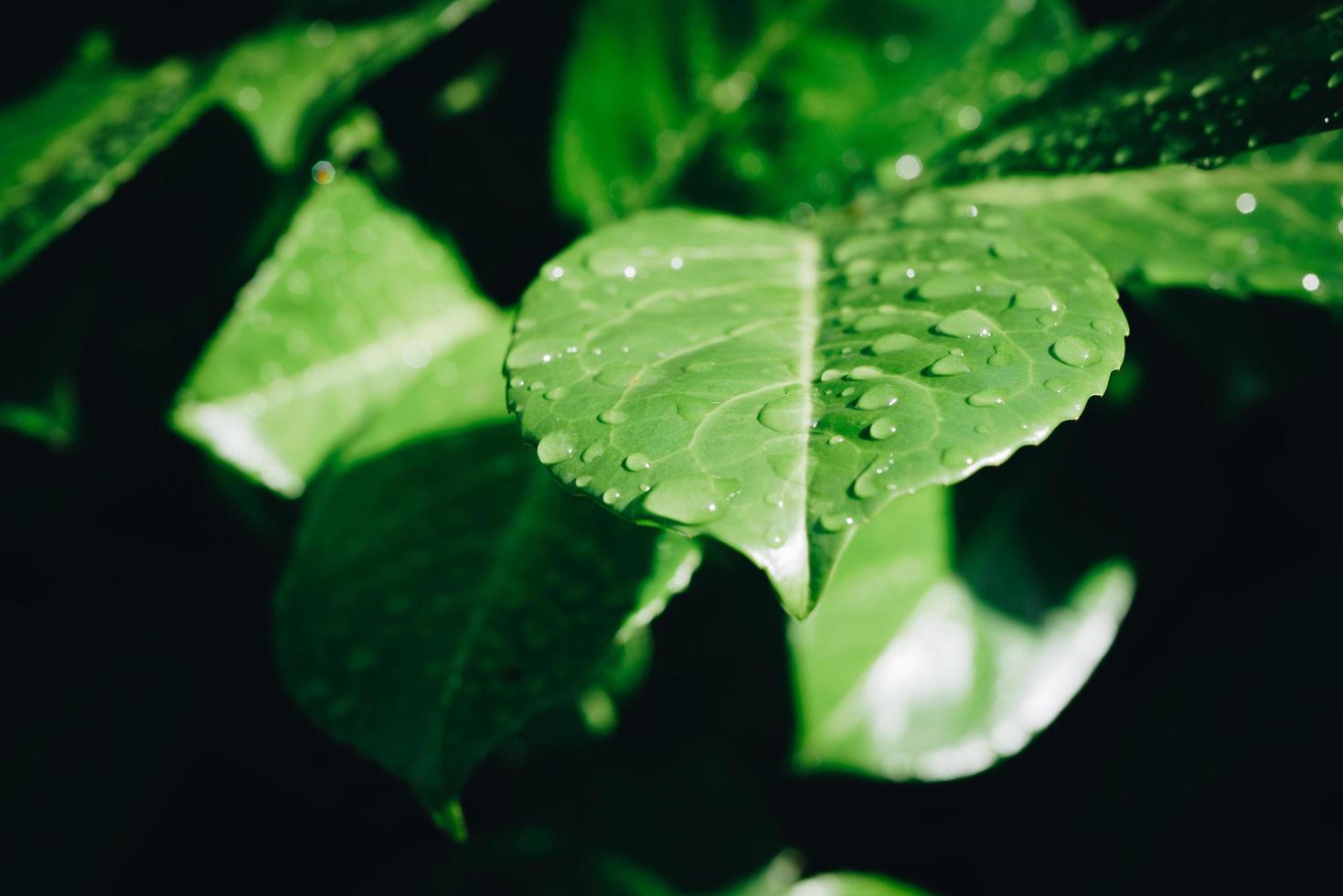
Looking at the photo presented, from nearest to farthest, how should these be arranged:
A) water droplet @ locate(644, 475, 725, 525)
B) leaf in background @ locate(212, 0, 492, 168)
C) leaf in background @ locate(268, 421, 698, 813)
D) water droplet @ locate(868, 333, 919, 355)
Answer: water droplet @ locate(644, 475, 725, 525) < water droplet @ locate(868, 333, 919, 355) < leaf in background @ locate(268, 421, 698, 813) < leaf in background @ locate(212, 0, 492, 168)

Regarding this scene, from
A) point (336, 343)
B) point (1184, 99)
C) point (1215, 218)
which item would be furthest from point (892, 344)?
point (336, 343)

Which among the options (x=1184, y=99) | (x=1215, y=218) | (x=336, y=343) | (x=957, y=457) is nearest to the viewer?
(x=957, y=457)

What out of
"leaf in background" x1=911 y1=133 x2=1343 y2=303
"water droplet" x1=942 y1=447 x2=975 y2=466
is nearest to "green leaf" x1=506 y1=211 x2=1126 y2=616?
"water droplet" x1=942 y1=447 x2=975 y2=466

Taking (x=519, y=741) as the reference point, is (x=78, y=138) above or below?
above

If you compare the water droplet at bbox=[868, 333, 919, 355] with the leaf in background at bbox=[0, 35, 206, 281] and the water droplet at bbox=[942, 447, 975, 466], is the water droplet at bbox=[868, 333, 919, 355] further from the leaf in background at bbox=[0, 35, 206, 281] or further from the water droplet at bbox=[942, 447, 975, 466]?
the leaf in background at bbox=[0, 35, 206, 281]

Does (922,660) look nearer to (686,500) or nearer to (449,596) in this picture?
(449,596)

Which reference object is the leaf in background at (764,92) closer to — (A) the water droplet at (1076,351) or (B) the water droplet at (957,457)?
(A) the water droplet at (1076,351)

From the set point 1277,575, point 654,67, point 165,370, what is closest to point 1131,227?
point 654,67

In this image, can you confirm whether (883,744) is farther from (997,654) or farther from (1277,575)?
(1277,575)
